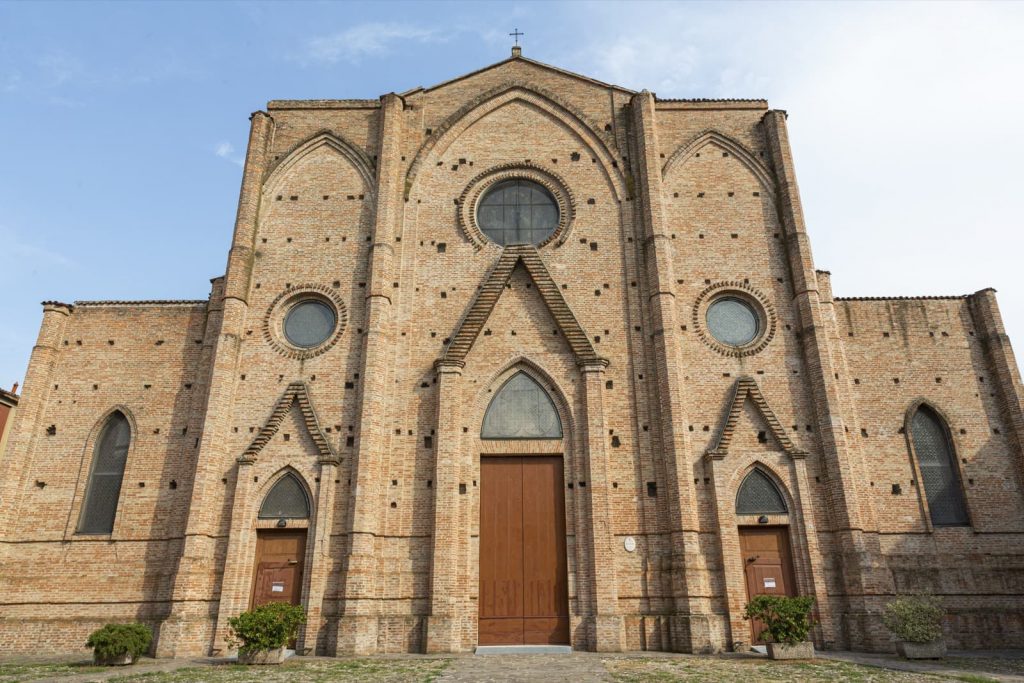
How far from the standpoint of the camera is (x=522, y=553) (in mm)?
15672

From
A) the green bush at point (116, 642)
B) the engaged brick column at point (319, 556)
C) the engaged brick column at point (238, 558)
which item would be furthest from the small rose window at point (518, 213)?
the green bush at point (116, 642)

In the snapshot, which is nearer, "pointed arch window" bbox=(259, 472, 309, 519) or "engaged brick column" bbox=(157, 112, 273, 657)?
"engaged brick column" bbox=(157, 112, 273, 657)

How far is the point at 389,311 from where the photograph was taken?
1758 centimetres

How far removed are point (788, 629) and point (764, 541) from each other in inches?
114

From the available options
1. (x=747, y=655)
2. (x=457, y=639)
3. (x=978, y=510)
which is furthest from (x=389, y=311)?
(x=978, y=510)

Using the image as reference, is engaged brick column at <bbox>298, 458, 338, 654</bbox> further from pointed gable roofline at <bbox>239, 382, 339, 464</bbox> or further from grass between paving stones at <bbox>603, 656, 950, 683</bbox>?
grass between paving stones at <bbox>603, 656, 950, 683</bbox>

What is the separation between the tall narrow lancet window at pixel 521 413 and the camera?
54.5ft

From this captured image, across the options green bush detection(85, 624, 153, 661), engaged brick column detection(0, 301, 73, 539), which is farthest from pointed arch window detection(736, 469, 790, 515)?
engaged brick column detection(0, 301, 73, 539)

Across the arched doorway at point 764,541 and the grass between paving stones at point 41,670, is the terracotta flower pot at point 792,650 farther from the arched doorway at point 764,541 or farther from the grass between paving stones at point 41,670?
the grass between paving stones at point 41,670

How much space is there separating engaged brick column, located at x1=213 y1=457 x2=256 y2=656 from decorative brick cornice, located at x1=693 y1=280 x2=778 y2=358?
36.8 ft

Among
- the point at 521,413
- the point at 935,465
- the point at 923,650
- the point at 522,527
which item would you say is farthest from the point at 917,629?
the point at 521,413

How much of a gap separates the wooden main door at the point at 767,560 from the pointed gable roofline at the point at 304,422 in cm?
941

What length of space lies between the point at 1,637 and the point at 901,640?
61.1 feet

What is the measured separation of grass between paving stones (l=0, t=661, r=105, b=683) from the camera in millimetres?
11281
